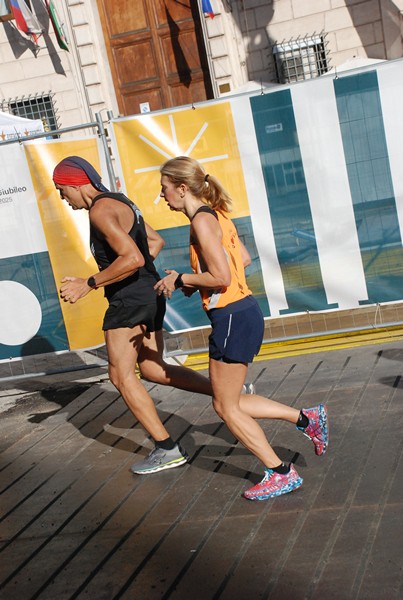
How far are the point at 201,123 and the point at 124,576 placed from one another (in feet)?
13.8

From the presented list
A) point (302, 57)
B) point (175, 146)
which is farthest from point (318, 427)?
point (302, 57)

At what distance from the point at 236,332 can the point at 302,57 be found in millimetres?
14583

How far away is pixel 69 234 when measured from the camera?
7.80m

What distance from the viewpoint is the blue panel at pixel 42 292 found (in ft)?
25.9

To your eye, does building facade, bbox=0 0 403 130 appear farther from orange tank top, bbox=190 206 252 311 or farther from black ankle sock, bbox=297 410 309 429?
black ankle sock, bbox=297 410 309 429

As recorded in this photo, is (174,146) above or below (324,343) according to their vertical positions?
above

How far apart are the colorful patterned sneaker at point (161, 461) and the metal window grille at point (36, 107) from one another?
15219 millimetres

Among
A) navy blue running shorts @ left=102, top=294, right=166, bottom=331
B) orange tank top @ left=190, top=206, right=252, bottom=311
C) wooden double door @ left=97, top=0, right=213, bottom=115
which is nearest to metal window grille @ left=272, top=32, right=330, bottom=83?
wooden double door @ left=97, top=0, right=213, bottom=115

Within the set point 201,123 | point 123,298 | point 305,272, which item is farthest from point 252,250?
point 123,298

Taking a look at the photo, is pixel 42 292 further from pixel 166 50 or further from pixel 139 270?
pixel 166 50

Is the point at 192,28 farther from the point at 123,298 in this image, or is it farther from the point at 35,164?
the point at 123,298

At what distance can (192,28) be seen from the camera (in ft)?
63.7

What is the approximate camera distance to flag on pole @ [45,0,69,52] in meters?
18.6

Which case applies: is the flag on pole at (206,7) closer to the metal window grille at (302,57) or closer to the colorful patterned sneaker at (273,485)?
the metal window grille at (302,57)
